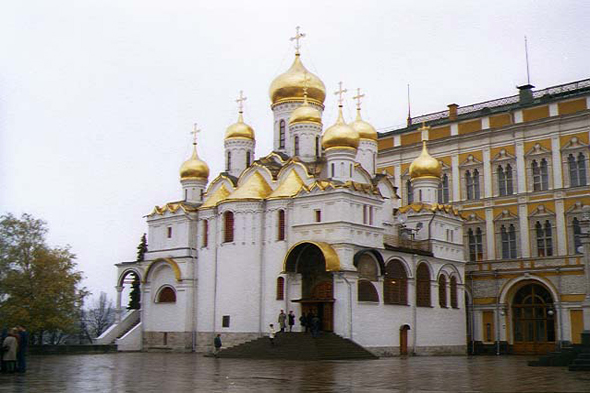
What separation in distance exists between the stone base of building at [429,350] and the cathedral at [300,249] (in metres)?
0.09

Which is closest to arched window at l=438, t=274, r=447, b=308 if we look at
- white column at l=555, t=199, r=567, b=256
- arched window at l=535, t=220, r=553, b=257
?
arched window at l=535, t=220, r=553, b=257

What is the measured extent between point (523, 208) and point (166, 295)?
19578mm

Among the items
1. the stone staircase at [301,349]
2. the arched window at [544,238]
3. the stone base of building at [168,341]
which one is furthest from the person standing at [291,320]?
the arched window at [544,238]

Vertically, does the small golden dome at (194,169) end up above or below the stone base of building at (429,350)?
above

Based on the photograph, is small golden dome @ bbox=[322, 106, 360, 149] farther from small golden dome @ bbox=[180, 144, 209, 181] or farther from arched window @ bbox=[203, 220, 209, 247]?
small golden dome @ bbox=[180, 144, 209, 181]

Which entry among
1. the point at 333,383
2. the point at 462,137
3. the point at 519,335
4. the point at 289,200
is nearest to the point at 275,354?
the point at 289,200

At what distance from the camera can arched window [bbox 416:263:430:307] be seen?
1400 inches

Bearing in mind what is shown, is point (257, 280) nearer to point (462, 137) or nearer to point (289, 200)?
point (289, 200)

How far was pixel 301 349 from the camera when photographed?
95.1 feet

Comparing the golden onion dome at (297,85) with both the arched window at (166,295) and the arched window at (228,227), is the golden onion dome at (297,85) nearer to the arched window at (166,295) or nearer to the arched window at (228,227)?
the arched window at (228,227)

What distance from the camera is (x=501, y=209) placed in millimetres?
40406

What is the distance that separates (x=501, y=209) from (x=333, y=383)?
26.5m

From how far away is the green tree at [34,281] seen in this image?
34500 mm

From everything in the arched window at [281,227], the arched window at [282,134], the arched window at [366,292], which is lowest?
the arched window at [366,292]
